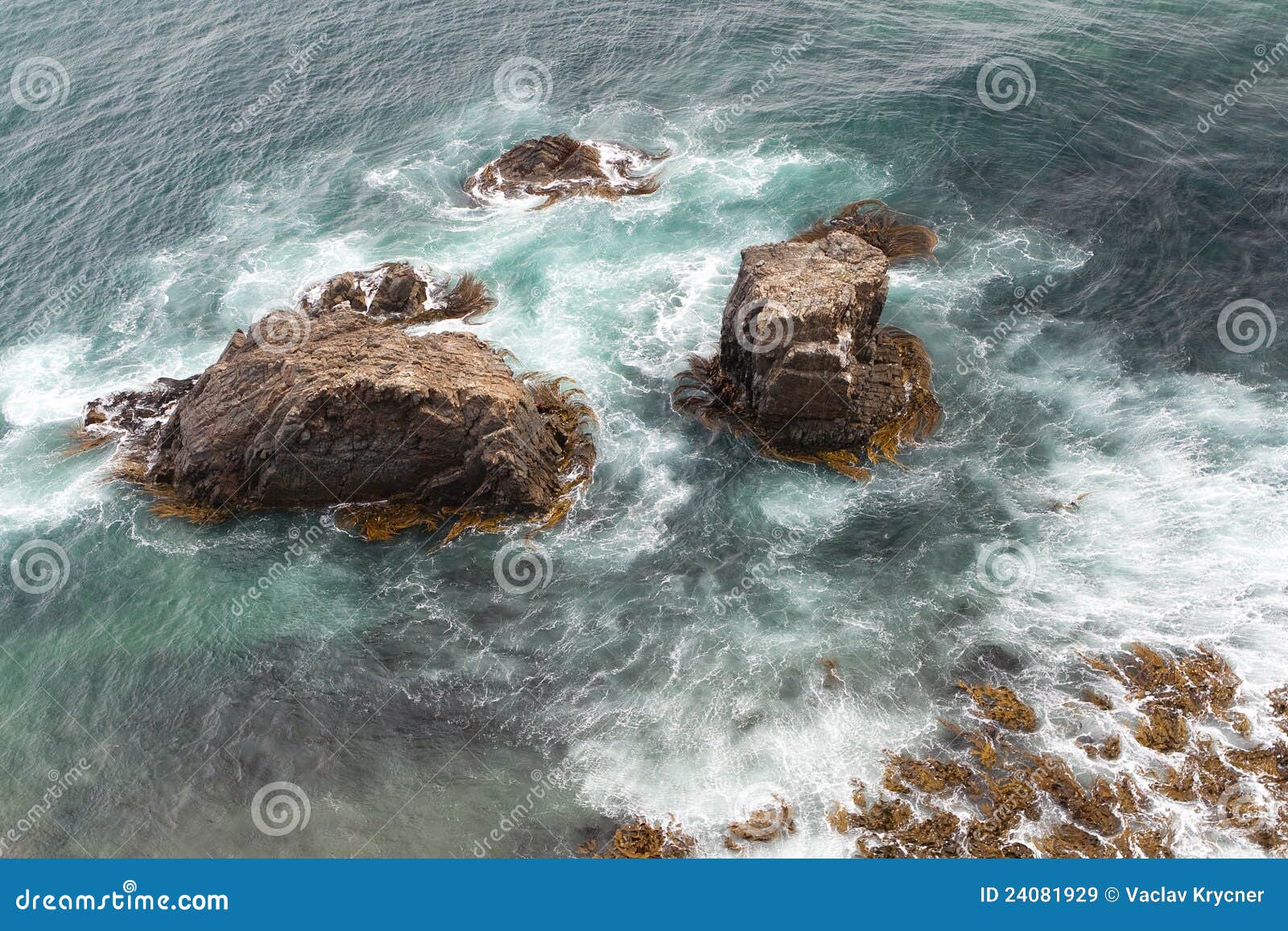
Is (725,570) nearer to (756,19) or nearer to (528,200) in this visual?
(528,200)

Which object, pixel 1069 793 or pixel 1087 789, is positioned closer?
pixel 1069 793

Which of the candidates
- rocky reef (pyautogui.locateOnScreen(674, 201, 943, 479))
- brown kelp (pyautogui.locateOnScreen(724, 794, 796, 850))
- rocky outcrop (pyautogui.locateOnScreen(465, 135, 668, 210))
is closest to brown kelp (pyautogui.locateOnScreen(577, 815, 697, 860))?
brown kelp (pyautogui.locateOnScreen(724, 794, 796, 850))

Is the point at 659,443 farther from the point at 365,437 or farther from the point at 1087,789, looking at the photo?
the point at 1087,789

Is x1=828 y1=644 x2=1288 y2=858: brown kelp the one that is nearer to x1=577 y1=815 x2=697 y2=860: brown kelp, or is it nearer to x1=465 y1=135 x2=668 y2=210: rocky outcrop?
x1=577 y1=815 x2=697 y2=860: brown kelp

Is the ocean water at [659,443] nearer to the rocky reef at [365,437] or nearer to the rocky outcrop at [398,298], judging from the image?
the rocky reef at [365,437]

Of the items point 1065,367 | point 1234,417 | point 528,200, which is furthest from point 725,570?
point 528,200

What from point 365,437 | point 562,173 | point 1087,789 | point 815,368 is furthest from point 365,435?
point 1087,789
